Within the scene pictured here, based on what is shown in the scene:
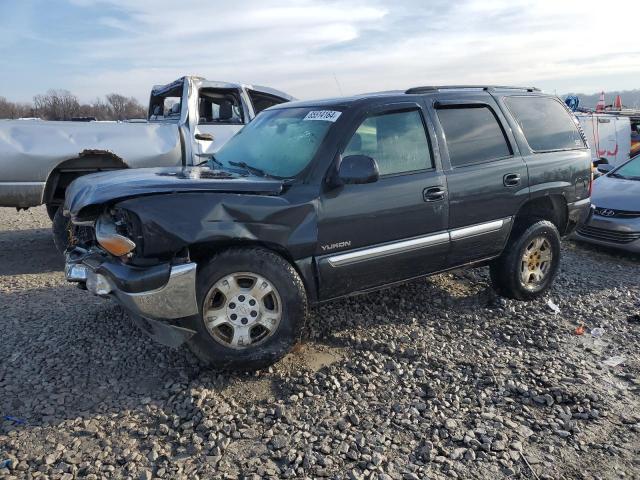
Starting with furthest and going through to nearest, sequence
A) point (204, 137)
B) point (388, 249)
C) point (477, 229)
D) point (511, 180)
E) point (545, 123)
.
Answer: point (204, 137), point (545, 123), point (511, 180), point (477, 229), point (388, 249)

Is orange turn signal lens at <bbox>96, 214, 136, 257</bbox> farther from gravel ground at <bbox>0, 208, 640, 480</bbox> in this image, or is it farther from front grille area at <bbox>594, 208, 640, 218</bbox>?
front grille area at <bbox>594, 208, 640, 218</bbox>

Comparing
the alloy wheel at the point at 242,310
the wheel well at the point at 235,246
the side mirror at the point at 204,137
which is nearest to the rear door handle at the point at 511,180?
the wheel well at the point at 235,246

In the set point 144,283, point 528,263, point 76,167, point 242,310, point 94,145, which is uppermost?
point 94,145

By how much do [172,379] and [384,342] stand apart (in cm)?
154

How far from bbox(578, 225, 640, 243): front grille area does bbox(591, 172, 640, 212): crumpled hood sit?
1.17 ft

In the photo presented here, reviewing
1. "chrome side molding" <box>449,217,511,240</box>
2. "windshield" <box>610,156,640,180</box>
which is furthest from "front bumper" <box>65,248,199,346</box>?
"windshield" <box>610,156,640,180</box>

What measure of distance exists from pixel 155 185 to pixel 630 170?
24.3 ft

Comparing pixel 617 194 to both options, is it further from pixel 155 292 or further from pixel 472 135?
pixel 155 292

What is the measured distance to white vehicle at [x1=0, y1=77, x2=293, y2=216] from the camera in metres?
5.56

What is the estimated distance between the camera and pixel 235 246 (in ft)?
11.0

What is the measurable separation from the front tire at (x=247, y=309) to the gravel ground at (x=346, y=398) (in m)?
0.19

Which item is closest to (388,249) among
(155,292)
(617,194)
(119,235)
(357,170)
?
(357,170)

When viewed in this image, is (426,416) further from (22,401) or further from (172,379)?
(22,401)

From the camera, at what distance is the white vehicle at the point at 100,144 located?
5.56 metres
